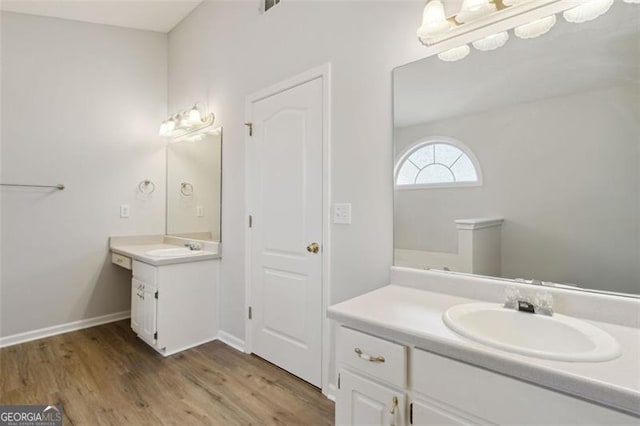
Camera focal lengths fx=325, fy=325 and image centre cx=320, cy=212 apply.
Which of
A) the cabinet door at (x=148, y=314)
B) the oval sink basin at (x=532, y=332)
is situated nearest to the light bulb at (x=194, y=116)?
the cabinet door at (x=148, y=314)

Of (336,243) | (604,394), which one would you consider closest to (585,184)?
(604,394)

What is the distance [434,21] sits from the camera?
1.44 metres

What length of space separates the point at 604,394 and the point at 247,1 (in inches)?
122

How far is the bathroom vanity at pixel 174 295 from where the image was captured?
8.36ft

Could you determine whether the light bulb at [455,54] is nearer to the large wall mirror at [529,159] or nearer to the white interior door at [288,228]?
the large wall mirror at [529,159]

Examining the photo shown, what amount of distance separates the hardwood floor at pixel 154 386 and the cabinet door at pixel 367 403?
25.0 inches

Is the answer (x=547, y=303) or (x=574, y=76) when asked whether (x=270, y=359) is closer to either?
(x=547, y=303)

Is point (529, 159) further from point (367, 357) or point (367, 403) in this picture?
point (367, 403)

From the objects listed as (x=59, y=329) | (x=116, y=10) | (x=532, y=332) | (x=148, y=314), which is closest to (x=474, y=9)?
(x=532, y=332)

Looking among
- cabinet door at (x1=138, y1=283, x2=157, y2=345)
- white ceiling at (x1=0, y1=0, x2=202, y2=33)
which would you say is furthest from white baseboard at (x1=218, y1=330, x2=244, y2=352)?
white ceiling at (x1=0, y1=0, x2=202, y2=33)

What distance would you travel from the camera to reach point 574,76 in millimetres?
1244

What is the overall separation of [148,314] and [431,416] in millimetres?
2370

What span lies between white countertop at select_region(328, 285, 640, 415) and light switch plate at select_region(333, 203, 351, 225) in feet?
1.90

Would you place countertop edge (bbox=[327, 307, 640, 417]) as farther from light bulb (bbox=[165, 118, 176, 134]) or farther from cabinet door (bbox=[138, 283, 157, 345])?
light bulb (bbox=[165, 118, 176, 134])
